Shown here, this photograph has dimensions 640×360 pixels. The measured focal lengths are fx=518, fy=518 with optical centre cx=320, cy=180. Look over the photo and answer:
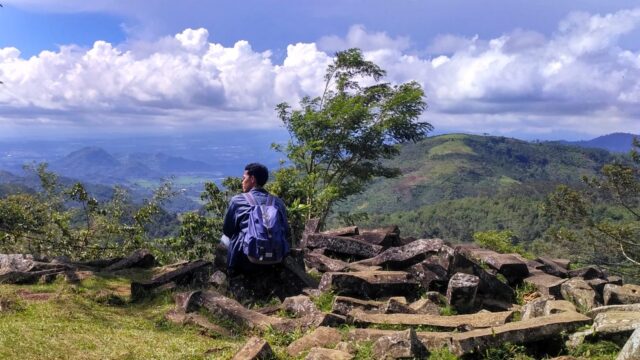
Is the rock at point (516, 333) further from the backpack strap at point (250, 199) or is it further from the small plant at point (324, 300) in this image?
the backpack strap at point (250, 199)

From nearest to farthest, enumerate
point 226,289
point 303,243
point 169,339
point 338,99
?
point 169,339, point 226,289, point 303,243, point 338,99

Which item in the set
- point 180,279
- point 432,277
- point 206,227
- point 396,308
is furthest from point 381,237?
point 206,227

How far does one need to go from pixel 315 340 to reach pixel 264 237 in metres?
3.02

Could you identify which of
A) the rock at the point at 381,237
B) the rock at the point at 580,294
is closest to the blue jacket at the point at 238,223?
the rock at the point at 381,237

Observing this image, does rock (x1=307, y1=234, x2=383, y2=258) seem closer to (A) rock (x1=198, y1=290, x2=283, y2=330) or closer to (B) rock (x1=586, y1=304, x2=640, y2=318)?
(A) rock (x1=198, y1=290, x2=283, y2=330)

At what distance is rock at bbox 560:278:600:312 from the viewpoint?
8375mm

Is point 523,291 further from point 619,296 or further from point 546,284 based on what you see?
point 619,296

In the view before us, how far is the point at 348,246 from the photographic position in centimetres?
1204

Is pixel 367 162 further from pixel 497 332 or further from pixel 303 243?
pixel 497 332

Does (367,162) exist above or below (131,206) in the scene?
above

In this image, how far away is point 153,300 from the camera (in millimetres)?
9844

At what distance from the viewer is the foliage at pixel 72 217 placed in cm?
2869

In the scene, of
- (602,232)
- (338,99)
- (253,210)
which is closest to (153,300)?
(253,210)

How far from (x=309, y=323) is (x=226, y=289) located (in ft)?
9.92
